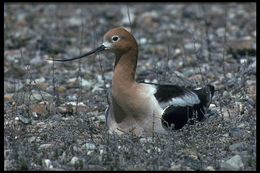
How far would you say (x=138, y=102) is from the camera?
24.7ft

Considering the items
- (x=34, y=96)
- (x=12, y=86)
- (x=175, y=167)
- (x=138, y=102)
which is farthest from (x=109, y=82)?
(x=175, y=167)

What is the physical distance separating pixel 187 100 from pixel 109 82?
2450 millimetres

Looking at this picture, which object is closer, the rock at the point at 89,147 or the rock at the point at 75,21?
the rock at the point at 89,147

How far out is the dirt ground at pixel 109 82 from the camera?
6.54 meters

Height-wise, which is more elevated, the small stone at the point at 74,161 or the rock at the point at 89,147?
the rock at the point at 89,147

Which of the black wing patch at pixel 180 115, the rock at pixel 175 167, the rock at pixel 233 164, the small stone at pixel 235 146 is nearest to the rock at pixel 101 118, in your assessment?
the black wing patch at pixel 180 115

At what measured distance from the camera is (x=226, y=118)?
7828 mm

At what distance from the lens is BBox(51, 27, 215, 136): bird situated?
24.6 ft

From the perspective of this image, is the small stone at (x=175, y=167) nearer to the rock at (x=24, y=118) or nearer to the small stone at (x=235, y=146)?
the small stone at (x=235, y=146)

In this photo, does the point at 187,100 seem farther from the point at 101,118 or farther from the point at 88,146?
the point at 88,146

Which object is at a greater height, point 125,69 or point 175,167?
point 125,69

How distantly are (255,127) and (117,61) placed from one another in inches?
62.2

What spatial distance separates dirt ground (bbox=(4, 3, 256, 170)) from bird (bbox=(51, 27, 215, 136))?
0.68 ft

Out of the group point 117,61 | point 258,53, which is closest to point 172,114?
point 117,61
